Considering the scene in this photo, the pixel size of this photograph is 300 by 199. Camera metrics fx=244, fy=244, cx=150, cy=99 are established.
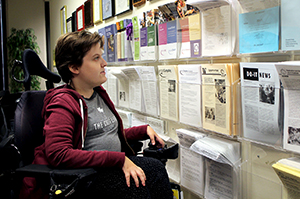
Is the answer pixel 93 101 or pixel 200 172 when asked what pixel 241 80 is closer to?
pixel 200 172

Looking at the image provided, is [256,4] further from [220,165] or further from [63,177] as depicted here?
[63,177]

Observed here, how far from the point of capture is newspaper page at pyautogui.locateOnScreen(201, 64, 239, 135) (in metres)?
1.11

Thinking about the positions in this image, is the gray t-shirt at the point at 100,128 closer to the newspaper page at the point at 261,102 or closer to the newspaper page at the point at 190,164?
the newspaper page at the point at 190,164

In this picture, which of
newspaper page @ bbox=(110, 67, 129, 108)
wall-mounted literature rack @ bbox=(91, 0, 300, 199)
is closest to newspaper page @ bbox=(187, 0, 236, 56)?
wall-mounted literature rack @ bbox=(91, 0, 300, 199)

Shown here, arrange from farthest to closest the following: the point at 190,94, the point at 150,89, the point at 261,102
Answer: the point at 150,89 < the point at 190,94 < the point at 261,102

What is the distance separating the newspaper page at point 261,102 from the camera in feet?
3.07

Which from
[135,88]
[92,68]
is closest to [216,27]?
[92,68]

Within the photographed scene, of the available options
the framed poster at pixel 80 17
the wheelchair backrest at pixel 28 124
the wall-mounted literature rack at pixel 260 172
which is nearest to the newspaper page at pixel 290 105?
the wall-mounted literature rack at pixel 260 172

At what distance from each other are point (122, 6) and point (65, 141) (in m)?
1.52

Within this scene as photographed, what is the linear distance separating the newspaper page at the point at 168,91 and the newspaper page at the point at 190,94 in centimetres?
5

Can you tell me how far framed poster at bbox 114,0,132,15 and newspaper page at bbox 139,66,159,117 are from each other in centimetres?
62

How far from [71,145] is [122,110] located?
123cm

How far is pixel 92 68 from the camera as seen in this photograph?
44.5 inches

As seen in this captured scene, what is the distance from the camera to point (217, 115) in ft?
3.93
